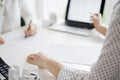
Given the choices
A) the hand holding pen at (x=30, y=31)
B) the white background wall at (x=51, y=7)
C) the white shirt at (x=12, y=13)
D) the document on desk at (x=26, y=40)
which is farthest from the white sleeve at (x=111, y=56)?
the white background wall at (x=51, y=7)

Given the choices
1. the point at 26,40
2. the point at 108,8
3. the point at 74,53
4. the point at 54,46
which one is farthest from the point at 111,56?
the point at 108,8

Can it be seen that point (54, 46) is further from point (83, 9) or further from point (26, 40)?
point (83, 9)

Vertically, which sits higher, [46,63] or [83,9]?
[83,9]

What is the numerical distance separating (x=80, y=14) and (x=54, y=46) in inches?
19.6

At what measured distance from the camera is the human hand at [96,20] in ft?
5.49

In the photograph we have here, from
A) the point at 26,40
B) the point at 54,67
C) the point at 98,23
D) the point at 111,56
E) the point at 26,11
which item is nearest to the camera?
the point at 111,56

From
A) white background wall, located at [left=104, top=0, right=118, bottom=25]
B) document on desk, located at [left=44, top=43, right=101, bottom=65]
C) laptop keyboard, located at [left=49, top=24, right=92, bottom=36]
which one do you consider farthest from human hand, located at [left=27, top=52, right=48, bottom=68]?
white background wall, located at [left=104, top=0, right=118, bottom=25]

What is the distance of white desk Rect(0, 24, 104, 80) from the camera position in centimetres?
123

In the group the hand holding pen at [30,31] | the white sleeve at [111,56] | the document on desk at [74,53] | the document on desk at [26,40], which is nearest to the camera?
the white sleeve at [111,56]

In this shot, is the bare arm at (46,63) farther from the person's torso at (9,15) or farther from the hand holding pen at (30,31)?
the person's torso at (9,15)

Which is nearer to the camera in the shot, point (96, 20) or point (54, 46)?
point (54, 46)

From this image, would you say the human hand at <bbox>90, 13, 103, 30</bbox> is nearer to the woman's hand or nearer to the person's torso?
the woman's hand

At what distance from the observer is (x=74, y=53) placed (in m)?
1.32

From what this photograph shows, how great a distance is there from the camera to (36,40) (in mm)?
1473
